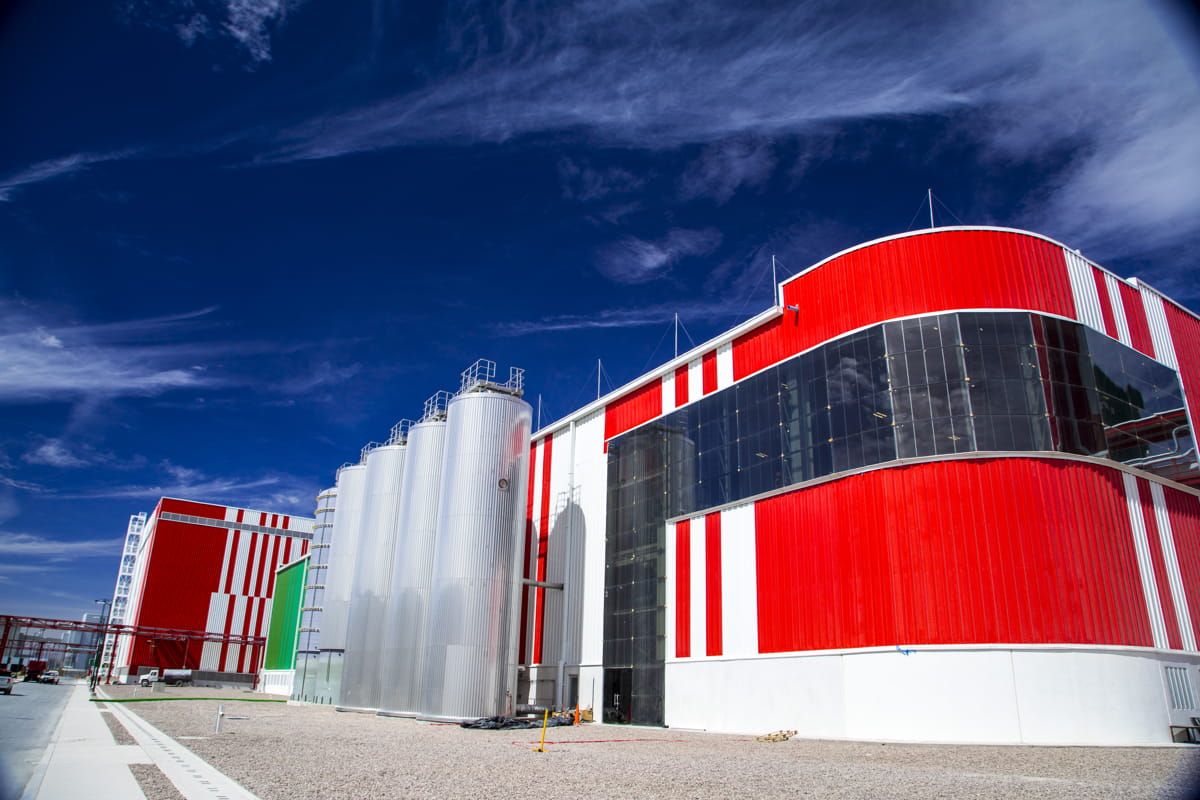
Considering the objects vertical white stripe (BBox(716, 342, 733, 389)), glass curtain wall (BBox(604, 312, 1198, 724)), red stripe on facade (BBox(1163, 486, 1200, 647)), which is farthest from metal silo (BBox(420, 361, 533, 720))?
red stripe on facade (BBox(1163, 486, 1200, 647))

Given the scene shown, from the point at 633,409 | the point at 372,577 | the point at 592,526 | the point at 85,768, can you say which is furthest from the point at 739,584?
the point at 372,577

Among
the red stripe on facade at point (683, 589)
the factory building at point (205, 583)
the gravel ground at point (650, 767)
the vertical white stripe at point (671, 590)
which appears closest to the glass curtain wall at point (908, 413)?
the vertical white stripe at point (671, 590)

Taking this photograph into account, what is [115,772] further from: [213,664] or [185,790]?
[213,664]

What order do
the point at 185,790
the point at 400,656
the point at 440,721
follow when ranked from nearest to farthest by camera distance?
Answer: 1. the point at 185,790
2. the point at 440,721
3. the point at 400,656

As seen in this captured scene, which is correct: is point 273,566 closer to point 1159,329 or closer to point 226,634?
point 226,634

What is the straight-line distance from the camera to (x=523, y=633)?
3991 centimetres

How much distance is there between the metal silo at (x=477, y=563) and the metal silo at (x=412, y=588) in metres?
2.00

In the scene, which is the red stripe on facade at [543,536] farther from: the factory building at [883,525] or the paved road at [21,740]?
the paved road at [21,740]

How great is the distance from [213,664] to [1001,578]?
7862 centimetres

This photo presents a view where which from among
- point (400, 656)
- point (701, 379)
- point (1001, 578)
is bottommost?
point (400, 656)

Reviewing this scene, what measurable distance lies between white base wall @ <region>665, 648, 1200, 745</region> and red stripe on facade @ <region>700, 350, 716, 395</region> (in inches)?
468

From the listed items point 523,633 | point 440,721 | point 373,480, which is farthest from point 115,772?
point 373,480

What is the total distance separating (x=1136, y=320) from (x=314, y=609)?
157 ft

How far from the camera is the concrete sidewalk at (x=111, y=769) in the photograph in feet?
32.6
